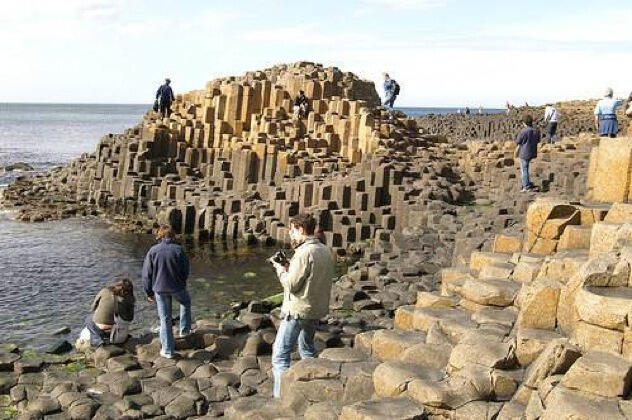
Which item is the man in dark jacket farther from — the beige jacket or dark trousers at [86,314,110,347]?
dark trousers at [86,314,110,347]

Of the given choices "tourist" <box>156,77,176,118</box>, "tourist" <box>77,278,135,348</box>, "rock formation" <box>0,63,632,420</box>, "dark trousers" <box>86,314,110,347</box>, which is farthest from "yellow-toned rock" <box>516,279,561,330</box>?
"tourist" <box>156,77,176,118</box>

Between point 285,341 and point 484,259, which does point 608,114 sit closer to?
point 484,259

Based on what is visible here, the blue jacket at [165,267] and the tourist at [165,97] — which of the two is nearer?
the blue jacket at [165,267]

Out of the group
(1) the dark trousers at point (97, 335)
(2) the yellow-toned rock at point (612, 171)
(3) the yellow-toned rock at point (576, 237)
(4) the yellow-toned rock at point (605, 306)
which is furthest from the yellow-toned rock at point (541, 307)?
(1) the dark trousers at point (97, 335)

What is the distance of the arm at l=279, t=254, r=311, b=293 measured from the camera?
7770 millimetres

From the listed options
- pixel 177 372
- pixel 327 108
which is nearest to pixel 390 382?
pixel 177 372

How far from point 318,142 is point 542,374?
2305cm

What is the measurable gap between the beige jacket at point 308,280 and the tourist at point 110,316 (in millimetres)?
4166

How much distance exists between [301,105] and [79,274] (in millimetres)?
14458

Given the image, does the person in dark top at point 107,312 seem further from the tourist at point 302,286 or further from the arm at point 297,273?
the arm at point 297,273

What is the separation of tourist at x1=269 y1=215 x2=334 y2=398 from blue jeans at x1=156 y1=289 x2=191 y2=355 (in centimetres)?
274

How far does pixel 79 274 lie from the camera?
740 inches

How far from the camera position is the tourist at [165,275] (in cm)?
1028

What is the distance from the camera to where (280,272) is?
8055 mm
